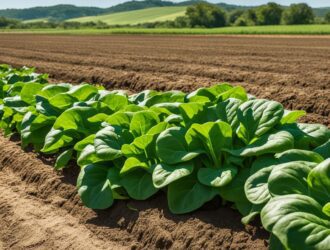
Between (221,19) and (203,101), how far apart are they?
73625 millimetres

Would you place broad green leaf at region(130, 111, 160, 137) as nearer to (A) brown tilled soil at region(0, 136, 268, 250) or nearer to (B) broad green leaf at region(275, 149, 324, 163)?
(A) brown tilled soil at region(0, 136, 268, 250)

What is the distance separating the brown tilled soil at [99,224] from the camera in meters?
3.21

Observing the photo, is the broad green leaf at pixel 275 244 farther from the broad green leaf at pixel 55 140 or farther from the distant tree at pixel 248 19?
the distant tree at pixel 248 19

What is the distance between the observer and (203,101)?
14.4 ft

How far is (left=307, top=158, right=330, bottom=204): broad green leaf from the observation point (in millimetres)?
2719

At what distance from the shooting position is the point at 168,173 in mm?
3475

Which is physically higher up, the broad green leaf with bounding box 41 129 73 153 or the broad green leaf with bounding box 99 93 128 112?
the broad green leaf with bounding box 99 93 128 112

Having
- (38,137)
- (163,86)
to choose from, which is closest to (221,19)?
(163,86)

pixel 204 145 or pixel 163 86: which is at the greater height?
pixel 204 145

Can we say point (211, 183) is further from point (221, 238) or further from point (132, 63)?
point (132, 63)

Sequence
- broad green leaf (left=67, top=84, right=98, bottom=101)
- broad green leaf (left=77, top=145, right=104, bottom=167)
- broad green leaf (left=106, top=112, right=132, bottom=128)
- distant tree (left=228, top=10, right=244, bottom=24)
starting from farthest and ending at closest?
distant tree (left=228, top=10, right=244, bottom=24) → broad green leaf (left=67, top=84, right=98, bottom=101) → broad green leaf (left=106, top=112, right=132, bottom=128) → broad green leaf (left=77, top=145, right=104, bottom=167)

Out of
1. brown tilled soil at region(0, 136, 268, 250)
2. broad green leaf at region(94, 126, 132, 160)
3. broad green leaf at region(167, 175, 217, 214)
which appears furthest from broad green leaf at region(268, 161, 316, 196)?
broad green leaf at region(94, 126, 132, 160)

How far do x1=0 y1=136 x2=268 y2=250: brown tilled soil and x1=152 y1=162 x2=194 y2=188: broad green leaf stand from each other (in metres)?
0.28

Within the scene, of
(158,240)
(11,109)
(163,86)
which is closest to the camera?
(158,240)
